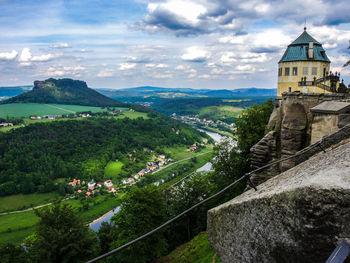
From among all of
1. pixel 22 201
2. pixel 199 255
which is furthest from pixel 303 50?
pixel 22 201

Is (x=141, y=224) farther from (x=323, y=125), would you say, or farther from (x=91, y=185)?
(x=91, y=185)

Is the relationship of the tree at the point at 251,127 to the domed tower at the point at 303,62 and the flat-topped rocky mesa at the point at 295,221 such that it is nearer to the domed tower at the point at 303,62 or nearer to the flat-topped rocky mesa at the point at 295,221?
the domed tower at the point at 303,62

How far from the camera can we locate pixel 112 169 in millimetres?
106188

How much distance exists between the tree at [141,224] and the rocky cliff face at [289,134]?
11680 millimetres

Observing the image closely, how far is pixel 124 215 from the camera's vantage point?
2494cm

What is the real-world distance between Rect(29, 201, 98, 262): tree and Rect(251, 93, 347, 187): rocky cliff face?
1388 centimetres

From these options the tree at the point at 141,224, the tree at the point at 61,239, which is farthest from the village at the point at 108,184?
the tree at the point at 61,239

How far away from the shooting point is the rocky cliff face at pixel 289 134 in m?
14.7

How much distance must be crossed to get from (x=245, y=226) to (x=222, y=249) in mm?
983

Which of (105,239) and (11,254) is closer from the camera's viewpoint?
(11,254)

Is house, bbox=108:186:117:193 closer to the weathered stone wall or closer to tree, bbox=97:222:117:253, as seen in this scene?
tree, bbox=97:222:117:253

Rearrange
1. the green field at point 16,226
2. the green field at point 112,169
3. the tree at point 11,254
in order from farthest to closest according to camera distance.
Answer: the green field at point 112,169 → the green field at point 16,226 → the tree at point 11,254

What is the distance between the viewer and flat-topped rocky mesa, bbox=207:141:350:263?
293 cm

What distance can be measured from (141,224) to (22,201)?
74499 millimetres
